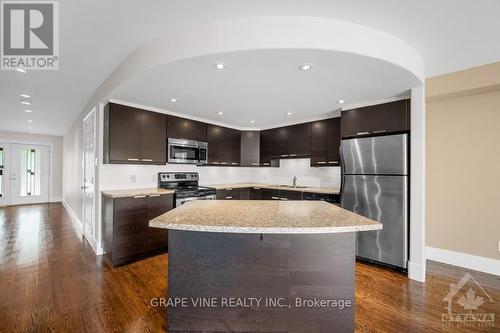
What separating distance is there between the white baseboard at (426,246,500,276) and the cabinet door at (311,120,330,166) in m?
2.01

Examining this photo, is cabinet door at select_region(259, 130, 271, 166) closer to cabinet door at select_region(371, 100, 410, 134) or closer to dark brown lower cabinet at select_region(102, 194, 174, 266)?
cabinet door at select_region(371, 100, 410, 134)

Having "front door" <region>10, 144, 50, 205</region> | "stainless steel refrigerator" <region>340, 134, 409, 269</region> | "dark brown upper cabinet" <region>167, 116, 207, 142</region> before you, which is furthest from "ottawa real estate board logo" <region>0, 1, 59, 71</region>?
"front door" <region>10, 144, 50, 205</region>

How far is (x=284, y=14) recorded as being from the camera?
169 centimetres

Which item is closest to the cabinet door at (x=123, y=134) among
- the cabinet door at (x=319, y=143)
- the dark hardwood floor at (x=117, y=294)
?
the dark hardwood floor at (x=117, y=294)

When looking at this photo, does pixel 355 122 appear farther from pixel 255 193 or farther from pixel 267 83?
pixel 255 193

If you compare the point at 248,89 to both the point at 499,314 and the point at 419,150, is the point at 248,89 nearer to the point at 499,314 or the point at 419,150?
the point at 419,150

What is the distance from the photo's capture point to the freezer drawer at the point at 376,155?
2.66 meters

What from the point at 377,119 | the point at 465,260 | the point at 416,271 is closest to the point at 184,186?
the point at 377,119

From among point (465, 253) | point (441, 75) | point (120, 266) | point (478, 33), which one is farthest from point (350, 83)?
point (120, 266)

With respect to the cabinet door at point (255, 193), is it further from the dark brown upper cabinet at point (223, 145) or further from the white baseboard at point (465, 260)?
the white baseboard at point (465, 260)

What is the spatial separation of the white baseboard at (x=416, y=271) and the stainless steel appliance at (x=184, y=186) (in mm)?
3039

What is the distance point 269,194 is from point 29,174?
867 cm

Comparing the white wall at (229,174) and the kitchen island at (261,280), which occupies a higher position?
the white wall at (229,174)

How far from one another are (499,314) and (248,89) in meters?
3.34
